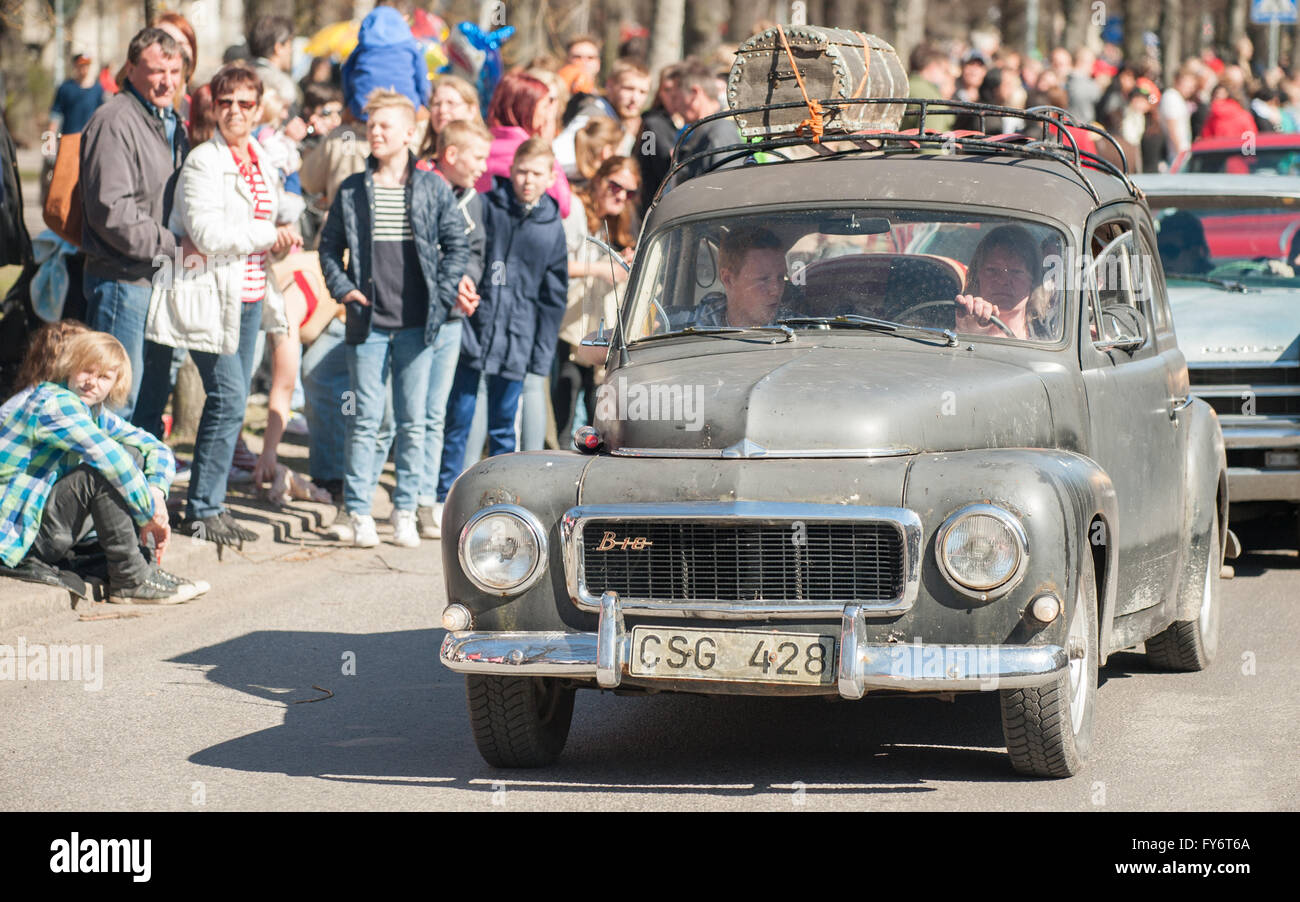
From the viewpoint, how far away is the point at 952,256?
6973 millimetres

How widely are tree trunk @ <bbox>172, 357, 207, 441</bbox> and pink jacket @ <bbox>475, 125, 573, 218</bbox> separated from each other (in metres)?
2.52

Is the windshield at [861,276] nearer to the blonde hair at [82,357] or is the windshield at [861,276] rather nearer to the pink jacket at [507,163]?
the blonde hair at [82,357]

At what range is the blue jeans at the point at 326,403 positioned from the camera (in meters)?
12.0

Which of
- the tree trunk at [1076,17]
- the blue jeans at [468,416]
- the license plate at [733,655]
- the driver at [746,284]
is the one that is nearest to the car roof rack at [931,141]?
the driver at [746,284]

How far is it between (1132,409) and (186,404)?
8055 millimetres

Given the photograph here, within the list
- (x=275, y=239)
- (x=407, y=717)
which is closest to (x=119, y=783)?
(x=407, y=717)

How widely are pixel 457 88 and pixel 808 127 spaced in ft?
16.0

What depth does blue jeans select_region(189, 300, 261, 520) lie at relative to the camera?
10180 millimetres

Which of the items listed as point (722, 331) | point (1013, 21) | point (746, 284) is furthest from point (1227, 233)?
point (1013, 21)

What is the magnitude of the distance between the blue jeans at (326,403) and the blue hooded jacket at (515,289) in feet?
3.06

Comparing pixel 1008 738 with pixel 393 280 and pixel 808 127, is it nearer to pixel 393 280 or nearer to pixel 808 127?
pixel 808 127

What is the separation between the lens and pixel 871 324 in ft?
22.4

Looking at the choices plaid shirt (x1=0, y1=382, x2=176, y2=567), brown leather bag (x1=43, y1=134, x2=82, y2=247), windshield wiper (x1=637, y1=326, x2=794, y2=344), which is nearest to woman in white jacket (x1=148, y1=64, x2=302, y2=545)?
brown leather bag (x1=43, y1=134, x2=82, y2=247)
